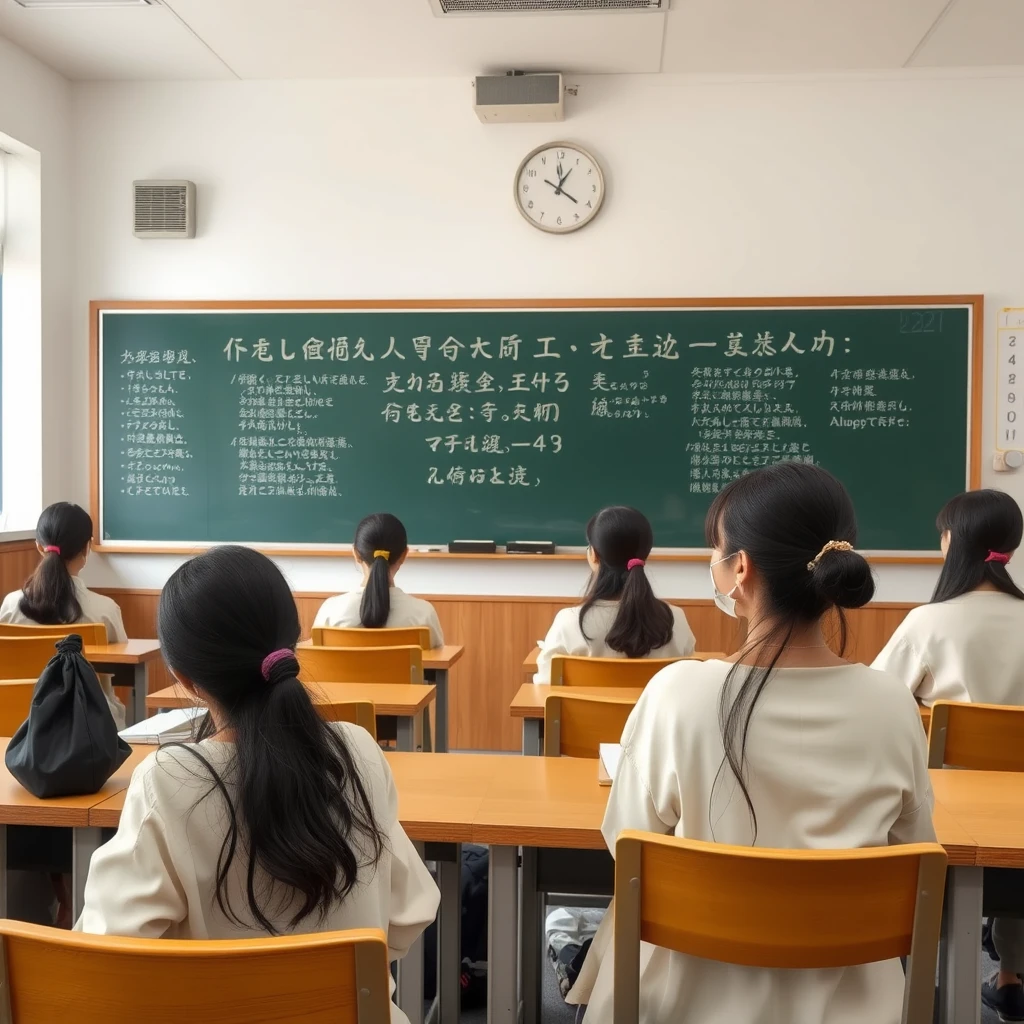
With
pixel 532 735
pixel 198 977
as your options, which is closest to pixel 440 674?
pixel 532 735

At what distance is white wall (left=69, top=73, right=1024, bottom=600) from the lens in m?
4.52

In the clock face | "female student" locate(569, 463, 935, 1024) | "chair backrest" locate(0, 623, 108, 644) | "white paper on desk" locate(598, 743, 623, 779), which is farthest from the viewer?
the clock face

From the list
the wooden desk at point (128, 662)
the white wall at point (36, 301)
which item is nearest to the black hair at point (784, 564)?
the wooden desk at point (128, 662)

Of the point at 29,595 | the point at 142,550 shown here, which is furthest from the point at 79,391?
the point at 29,595

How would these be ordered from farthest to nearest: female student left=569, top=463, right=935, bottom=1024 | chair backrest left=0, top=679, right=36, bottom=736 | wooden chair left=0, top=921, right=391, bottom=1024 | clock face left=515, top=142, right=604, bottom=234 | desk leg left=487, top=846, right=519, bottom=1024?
clock face left=515, top=142, right=604, bottom=234 → chair backrest left=0, top=679, right=36, bottom=736 → desk leg left=487, top=846, right=519, bottom=1024 → female student left=569, top=463, right=935, bottom=1024 → wooden chair left=0, top=921, right=391, bottom=1024

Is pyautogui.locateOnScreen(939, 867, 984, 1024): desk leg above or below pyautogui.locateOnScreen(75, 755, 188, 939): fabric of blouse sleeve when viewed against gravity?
below

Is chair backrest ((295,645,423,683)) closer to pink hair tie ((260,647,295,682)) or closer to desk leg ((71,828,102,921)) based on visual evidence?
desk leg ((71,828,102,921))

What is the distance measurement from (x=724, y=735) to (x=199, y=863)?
24.9 inches

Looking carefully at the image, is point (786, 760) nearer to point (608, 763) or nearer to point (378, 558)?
point (608, 763)

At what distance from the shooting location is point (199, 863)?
1.11m

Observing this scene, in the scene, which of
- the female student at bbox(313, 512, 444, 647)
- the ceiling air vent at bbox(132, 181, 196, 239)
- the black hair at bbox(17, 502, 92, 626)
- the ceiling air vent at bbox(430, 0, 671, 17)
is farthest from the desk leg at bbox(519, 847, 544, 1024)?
the ceiling air vent at bbox(132, 181, 196, 239)

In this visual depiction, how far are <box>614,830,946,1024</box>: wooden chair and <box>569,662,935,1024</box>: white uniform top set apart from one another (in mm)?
61

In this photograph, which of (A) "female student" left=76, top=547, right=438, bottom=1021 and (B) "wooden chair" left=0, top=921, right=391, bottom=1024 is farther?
(A) "female student" left=76, top=547, right=438, bottom=1021


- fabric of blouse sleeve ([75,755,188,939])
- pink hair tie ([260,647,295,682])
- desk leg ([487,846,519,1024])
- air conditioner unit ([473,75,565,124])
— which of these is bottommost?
desk leg ([487,846,519,1024])
